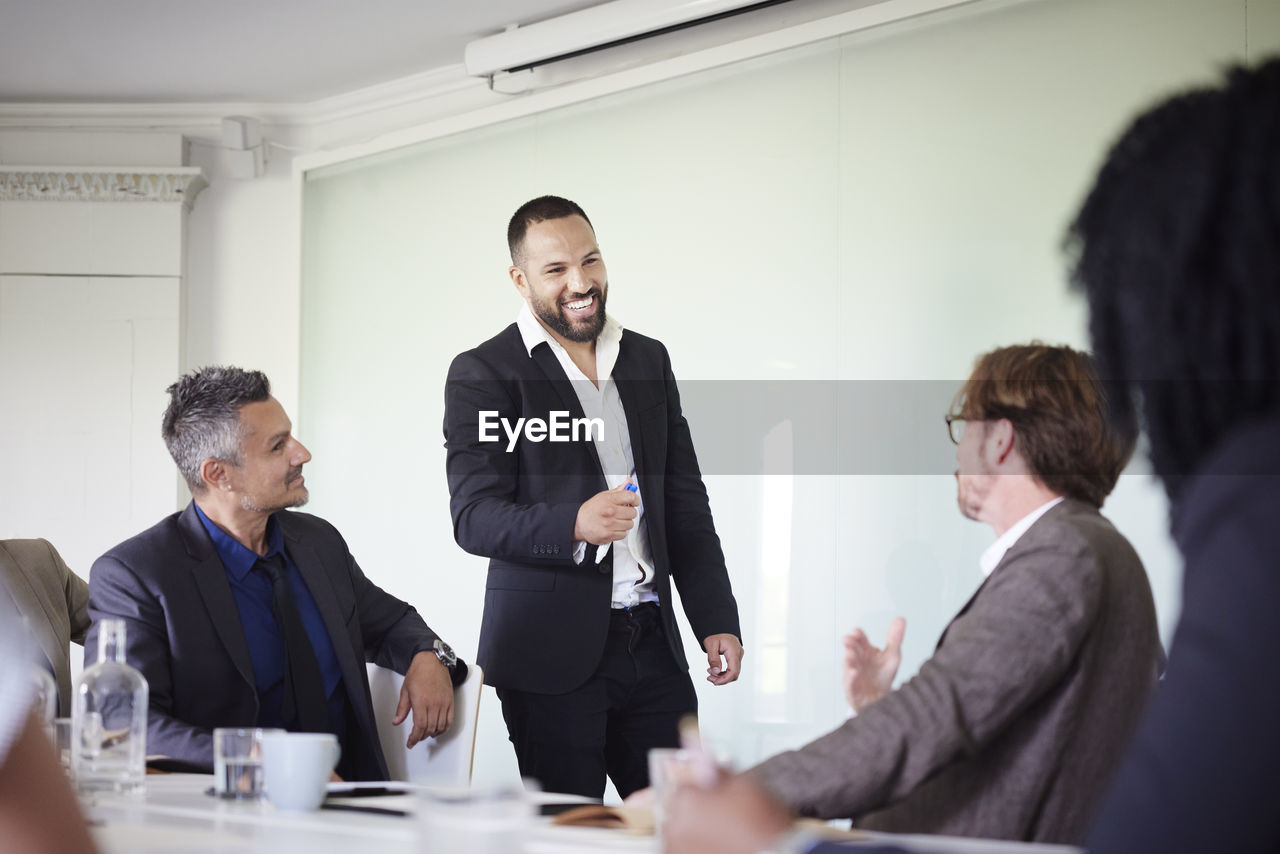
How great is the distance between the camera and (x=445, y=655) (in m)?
2.41

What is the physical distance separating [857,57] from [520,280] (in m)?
1.33

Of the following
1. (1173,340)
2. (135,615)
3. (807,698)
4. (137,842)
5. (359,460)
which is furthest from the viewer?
(359,460)

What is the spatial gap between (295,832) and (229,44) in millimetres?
3946

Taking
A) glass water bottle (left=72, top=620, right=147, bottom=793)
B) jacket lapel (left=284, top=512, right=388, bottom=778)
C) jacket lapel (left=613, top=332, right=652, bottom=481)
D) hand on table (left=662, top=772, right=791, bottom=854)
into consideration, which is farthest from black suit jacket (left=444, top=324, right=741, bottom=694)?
hand on table (left=662, top=772, right=791, bottom=854)

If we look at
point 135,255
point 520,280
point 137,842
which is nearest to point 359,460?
point 135,255

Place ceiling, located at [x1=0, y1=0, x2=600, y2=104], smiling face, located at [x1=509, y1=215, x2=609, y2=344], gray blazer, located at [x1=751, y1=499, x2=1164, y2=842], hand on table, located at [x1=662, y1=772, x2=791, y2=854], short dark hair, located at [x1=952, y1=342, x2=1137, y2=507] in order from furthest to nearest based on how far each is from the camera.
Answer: ceiling, located at [x1=0, y1=0, x2=600, y2=104], smiling face, located at [x1=509, y1=215, x2=609, y2=344], short dark hair, located at [x1=952, y1=342, x2=1137, y2=507], gray blazer, located at [x1=751, y1=499, x2=1164, y2=842], hand on table, located at [x1=662, y1=772, x2=791, y2=854]

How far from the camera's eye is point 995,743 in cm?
152

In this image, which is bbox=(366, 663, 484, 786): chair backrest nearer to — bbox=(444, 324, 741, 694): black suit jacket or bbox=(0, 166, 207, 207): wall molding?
bbox=(444, 324, 741, 694): black suit jacket

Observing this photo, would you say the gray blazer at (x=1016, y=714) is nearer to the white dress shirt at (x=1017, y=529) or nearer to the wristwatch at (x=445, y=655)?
the white dress shirt at (x=1017, y=529)

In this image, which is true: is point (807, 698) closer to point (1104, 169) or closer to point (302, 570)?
point (302, 570)

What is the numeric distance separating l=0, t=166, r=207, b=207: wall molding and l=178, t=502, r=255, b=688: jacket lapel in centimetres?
326

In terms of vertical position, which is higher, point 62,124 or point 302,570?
point 62,124

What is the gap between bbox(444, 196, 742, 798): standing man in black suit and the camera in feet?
8.87

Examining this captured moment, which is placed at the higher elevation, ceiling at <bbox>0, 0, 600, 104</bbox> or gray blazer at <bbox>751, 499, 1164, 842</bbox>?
ceiling at <bbox>0, 0, 600, 104</bbox>
